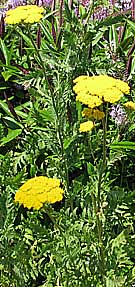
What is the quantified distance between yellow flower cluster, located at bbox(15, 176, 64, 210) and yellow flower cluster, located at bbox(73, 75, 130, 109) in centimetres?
21

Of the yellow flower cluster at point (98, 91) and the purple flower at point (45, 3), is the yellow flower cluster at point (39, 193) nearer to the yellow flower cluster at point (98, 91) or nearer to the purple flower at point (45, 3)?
the yellow flower cluster at point (98, 91)

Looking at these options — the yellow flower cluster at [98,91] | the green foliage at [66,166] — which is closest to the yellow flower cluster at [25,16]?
the green foliage at [66,166]

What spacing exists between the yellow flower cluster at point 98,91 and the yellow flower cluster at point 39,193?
0.68 feet

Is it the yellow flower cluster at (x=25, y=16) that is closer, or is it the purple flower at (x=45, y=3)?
the yellow flower cluster at (x=25, y=16)

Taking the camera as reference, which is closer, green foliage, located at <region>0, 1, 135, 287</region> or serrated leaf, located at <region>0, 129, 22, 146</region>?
green foliage, located at <region>0, 1, 135, 287</region>

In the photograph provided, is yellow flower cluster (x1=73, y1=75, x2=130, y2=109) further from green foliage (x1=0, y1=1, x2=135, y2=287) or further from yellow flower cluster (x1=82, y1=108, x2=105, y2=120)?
green foliage (x1=0, y1=1, x2=135, y2=287)

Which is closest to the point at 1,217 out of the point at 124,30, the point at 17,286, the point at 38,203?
the point at 17,286

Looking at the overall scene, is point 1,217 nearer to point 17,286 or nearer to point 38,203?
point 17,286

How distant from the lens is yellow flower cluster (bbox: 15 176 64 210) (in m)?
1.41

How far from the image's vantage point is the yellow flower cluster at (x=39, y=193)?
141cm

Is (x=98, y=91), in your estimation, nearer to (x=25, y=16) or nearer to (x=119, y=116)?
(x=25, y=16)

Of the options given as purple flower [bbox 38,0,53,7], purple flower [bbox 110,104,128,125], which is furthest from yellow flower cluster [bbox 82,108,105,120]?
purple flower [bbox 38,0,53,7]

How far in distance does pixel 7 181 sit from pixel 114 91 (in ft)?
2.08

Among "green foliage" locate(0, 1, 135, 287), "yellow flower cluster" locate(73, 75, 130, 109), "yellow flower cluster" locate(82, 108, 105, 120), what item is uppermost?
"yellow flower cluster" locate(73, 75, 130, 109)
